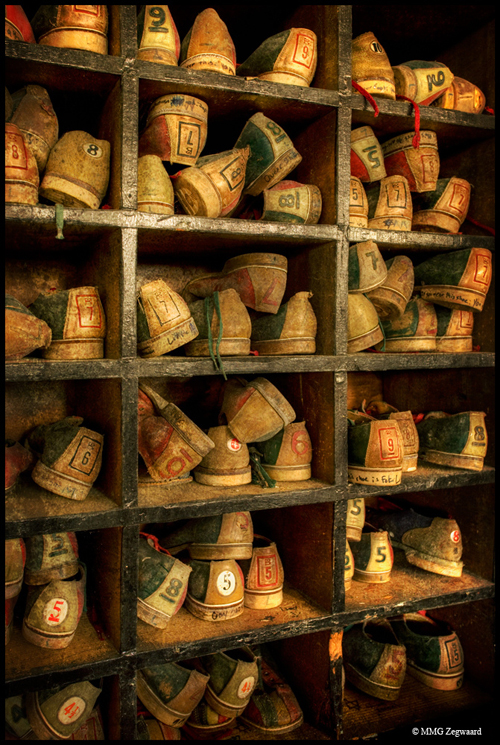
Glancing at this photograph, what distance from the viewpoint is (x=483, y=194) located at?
2074mm

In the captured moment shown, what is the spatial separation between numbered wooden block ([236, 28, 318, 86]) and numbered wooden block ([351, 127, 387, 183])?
262 millimetres

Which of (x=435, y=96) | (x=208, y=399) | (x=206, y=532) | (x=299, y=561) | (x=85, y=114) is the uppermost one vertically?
(x=435, y=96)

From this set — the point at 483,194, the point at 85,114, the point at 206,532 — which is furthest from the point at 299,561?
the point at 85,114

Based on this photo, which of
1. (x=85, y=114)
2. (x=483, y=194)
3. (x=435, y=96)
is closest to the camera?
(x=85, y=114)

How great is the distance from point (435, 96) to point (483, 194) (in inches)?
16.5

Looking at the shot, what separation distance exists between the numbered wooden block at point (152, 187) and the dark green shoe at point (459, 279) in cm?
105

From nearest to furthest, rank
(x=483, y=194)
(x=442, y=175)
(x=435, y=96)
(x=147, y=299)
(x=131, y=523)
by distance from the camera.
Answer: (x=131, y=523) < (x=147, y=299) < (x=435, y=96) < (x=483, y=194) < (x=442, y=175)

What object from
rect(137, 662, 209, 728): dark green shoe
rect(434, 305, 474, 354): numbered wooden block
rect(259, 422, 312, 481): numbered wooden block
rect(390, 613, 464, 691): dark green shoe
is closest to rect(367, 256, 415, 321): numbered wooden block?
rect(434, 305, 474, 354): numbered wooden block

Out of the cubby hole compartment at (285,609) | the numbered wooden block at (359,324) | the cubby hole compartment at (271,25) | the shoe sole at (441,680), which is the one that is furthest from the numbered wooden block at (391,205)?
the shoe sole at (441,680)

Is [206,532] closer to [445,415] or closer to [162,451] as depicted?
[162,451]

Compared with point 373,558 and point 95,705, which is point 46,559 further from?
point 373,558

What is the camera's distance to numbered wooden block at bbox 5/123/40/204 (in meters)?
1.38

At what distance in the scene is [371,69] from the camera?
1784 millimetres

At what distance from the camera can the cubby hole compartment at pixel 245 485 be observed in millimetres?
1578
